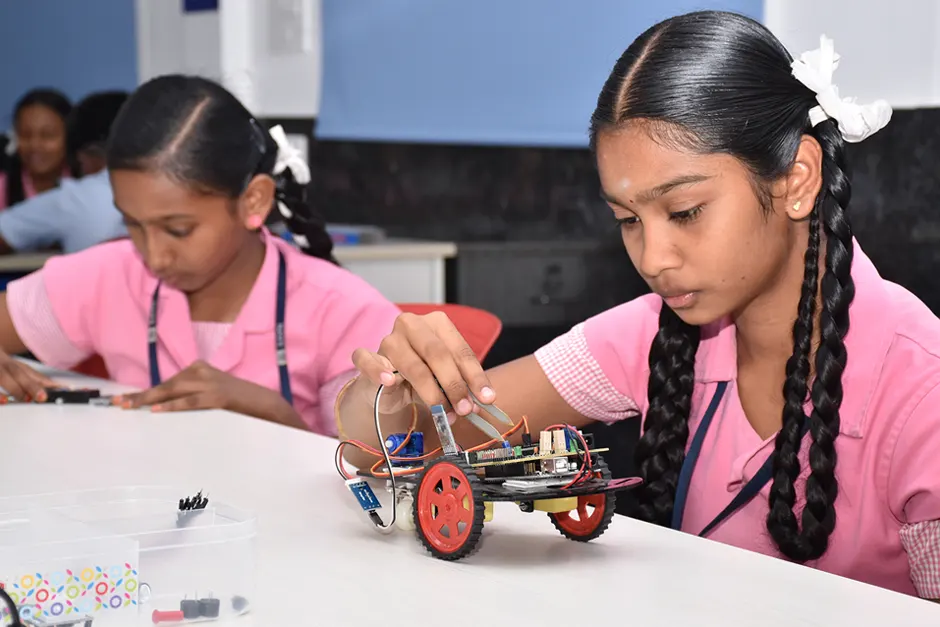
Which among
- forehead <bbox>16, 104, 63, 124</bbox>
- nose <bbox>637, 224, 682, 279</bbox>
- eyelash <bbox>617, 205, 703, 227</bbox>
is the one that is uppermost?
forehead <bbox>16, 104, 63, 124</bbox>

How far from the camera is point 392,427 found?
1313 mm

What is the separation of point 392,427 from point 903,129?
1.38m

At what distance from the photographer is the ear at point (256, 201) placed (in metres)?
2.05

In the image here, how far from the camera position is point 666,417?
1.36 meters

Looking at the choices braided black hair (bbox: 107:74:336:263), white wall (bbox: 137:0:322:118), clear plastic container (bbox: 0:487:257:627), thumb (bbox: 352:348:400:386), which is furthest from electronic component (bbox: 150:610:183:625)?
white wall (bbox: 137:0:322:118)

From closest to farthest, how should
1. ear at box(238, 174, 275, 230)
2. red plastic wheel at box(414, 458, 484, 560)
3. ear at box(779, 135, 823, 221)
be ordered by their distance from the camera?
red plastic wheel at box(414, 458, 484, 560) < ear at box(779, 135, 823, 221) < ear at box(238, 174, 275, 230)

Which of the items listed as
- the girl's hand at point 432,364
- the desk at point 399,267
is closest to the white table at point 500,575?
the girl's hand at point 432,364

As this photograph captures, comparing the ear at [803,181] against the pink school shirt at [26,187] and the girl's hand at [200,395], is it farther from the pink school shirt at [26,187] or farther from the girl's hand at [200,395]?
the pink school shirt at [26,187]

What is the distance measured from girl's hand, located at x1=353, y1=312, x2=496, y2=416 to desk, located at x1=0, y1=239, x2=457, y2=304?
2.38m

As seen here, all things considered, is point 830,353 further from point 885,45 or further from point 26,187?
point 26,187

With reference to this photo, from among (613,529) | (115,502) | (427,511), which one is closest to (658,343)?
(613,529)

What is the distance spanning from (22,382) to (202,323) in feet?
1.18

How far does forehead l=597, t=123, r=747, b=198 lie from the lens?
1164 millimetres

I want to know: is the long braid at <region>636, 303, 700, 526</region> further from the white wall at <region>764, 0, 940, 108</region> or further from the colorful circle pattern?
the white wall at <region>764, 0, 940, 108</region>
